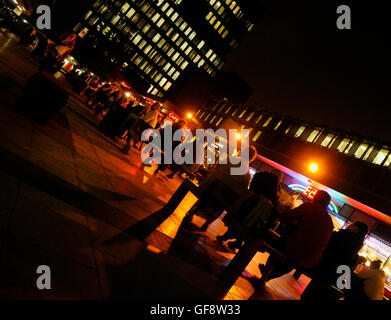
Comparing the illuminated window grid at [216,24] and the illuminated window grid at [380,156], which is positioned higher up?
the illuminated window grid at [216,24]

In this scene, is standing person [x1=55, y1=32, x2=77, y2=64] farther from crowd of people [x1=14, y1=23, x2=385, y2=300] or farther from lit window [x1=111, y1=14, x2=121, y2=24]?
lit window [x1=111, y1=14, x2=121, y2=24]

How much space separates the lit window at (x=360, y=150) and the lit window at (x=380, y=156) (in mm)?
1218

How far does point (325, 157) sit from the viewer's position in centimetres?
2297

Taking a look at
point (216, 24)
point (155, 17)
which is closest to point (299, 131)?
point (155, 17)

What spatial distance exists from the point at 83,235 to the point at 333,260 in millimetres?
3967

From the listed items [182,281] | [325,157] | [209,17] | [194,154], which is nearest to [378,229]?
[325,157]

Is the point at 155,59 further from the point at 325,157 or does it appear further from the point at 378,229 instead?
the point at 378,229

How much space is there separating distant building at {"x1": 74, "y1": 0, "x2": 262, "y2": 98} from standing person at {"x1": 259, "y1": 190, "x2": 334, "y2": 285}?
6276 centimetres

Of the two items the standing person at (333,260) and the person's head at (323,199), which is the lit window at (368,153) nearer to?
the standing person at (333,260)

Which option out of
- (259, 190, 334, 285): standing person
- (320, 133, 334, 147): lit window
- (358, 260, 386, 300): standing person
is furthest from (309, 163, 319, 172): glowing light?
(259, 190, 334, 285): standing person

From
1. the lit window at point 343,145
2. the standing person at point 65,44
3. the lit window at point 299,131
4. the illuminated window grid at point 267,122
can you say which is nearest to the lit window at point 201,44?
the illuminated window grid at point 267,122

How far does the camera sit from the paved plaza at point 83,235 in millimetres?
1815

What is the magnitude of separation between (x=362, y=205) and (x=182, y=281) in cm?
1837

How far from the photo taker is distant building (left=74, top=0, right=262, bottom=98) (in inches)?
2488
